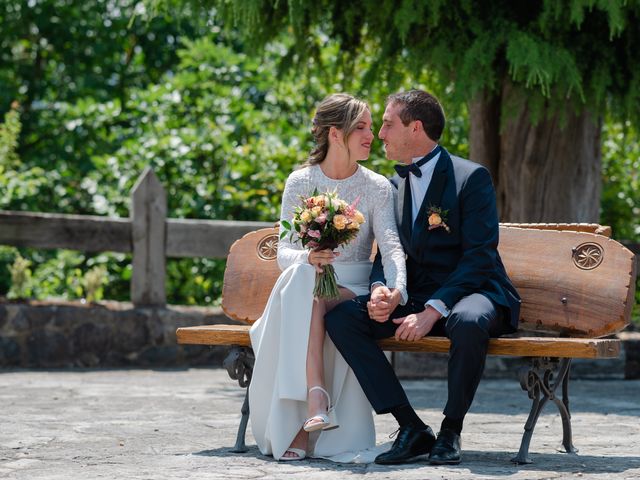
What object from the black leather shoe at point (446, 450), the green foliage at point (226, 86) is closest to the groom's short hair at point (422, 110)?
the black leather shoe at point (446, 450)

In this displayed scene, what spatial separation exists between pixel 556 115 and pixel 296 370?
4.05 meters

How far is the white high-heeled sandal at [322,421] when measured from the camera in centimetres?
509

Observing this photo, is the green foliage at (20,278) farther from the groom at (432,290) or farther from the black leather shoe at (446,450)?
the black leather shoe at (446,450)

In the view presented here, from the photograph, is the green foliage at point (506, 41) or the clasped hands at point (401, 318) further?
the green foliage at point (506, 41)

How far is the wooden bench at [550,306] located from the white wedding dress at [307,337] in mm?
210

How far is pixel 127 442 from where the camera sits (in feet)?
18.6

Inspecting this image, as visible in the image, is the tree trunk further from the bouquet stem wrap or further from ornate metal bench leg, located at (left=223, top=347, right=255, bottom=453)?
the bouquet stem wrap

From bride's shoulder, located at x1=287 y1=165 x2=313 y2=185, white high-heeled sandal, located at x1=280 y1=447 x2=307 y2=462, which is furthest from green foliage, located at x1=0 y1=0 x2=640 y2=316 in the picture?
white high-heeled sandal, located at x1=280 y1=447 x2=307 y2=462

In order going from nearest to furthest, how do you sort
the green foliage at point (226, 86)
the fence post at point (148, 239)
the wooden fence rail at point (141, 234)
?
the green foliage at point (226, 86) < the wooden fence rail at point (141, 234) < the fence post at point (148, 239)

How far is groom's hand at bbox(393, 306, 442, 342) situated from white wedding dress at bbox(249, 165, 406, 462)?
0.52 ft

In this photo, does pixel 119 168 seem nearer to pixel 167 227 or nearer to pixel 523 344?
pixel 167 227

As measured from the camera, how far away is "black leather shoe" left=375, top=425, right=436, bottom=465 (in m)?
5.03

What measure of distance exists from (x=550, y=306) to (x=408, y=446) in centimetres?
105

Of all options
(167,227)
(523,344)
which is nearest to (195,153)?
(167,227)
